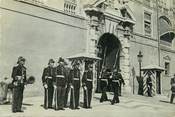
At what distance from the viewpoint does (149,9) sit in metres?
6.44

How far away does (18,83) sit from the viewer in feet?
13.2

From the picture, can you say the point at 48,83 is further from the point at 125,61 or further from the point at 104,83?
the point at 125,61

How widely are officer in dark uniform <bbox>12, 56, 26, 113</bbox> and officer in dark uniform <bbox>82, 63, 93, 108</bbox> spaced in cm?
100

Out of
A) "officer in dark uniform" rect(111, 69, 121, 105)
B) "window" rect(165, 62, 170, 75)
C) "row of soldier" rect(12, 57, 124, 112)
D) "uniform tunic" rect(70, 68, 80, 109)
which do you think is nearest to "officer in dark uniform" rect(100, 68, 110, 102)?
"row of soldier" rect(12, 57, 124, 112)

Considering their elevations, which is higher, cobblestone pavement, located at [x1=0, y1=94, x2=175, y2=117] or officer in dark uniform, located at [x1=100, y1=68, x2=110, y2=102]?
officer in dark uniform, located at [x1=100, y1=68, x2=110, y2=102]

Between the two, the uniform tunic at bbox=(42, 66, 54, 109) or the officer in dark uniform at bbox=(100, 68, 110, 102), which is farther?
the officer in dark uniform at bbox=(100, 68, 110, 102)

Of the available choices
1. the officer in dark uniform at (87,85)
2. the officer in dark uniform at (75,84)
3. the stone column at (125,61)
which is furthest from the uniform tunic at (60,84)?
the stone column at (125,61)

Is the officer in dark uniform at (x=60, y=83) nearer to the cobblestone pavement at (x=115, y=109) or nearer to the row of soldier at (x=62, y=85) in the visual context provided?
the row of soldier at (x=62, y=85)

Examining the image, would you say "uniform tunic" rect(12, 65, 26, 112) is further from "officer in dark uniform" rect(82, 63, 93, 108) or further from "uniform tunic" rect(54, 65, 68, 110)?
"officer in dark uniform" rect(82, 63, 93, 108)

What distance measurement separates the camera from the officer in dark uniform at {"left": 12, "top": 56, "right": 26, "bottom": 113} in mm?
3922

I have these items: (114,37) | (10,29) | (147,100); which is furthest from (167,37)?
(10,29)

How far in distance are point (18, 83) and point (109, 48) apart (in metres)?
2.42

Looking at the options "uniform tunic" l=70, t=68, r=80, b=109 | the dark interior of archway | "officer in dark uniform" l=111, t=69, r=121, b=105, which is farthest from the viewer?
the dark interior of archway

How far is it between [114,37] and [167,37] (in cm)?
106
